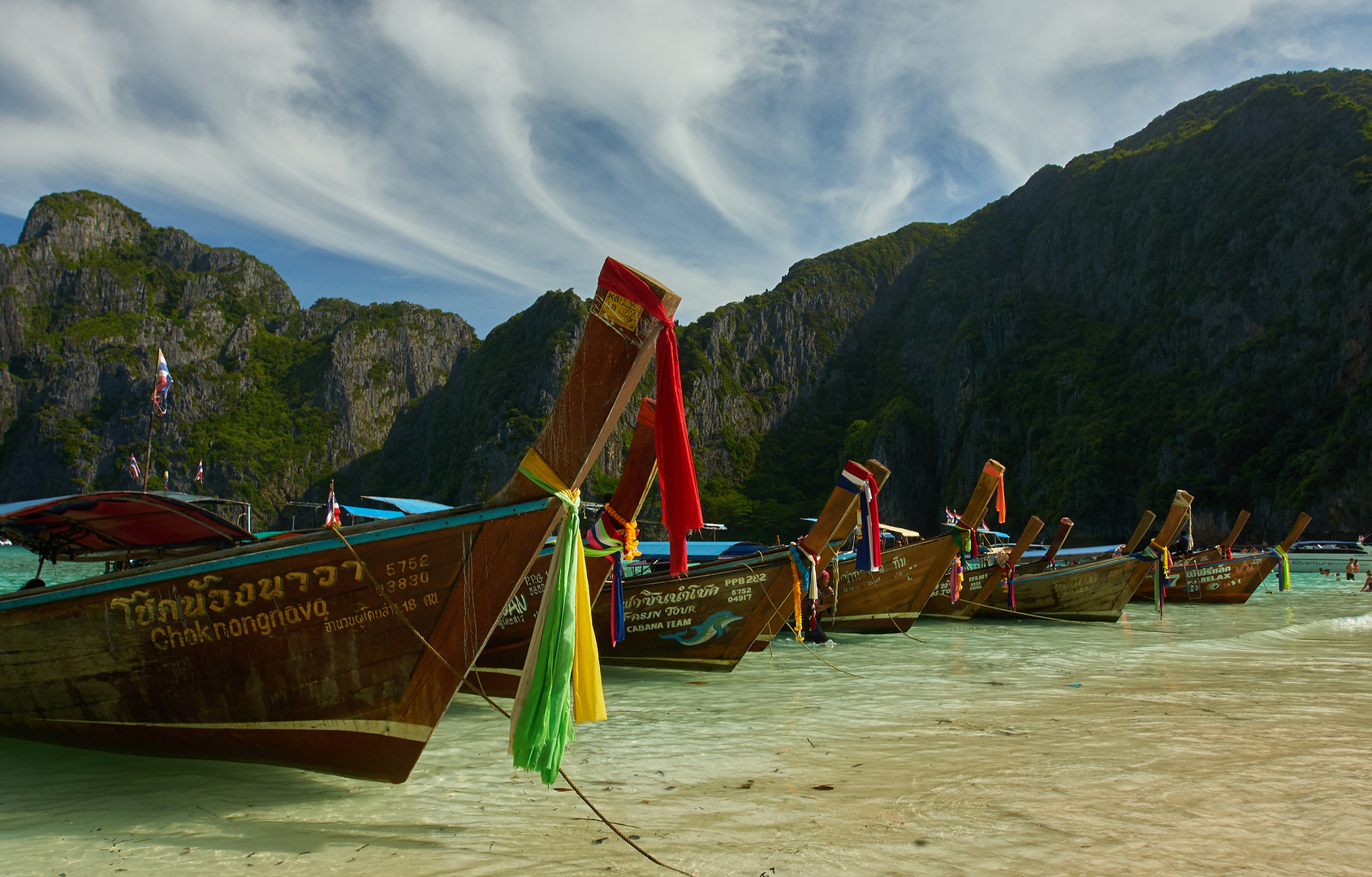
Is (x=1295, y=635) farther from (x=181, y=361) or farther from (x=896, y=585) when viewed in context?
(x=181, y=361)

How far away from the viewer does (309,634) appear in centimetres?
448

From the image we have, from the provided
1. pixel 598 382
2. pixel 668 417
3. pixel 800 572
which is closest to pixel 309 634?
pixel 598 382

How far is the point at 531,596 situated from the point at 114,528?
4009mm

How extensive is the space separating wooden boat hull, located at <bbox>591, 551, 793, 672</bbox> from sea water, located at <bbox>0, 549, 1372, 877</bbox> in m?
1.42

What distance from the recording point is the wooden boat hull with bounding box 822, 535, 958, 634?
46.1ft

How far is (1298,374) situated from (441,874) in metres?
77.5

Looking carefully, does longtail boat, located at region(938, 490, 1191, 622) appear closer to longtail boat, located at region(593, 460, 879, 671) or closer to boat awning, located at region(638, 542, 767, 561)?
longtail boat, located at region(593, 460, 879, 671)

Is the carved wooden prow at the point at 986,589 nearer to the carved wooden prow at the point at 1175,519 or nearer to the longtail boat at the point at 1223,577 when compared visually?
the carved wooden prow at the point at 1175,519

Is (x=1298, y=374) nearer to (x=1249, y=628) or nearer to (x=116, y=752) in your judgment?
(x=1249, y=628)

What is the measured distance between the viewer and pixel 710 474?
99688 millimetres

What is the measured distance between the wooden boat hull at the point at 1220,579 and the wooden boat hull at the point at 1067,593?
19.4ft

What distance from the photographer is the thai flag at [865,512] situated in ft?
33.7

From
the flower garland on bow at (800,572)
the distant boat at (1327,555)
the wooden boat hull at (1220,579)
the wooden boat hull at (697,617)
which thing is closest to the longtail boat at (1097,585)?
the wooden boat hull at (1220,579)

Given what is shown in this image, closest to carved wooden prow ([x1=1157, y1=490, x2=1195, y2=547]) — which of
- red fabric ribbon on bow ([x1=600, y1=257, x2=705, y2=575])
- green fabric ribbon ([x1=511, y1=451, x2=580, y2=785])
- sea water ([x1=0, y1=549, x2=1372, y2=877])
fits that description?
sea water ([x1=0, y1=549, x2=1372, y2=877])
